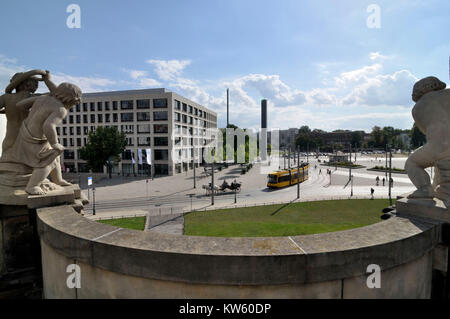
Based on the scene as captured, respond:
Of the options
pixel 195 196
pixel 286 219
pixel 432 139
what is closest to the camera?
pixel 432 139

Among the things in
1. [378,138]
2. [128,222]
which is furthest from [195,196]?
[378,138]

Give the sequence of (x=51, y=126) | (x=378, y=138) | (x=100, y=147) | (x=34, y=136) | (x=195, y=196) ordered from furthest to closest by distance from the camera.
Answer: (x=378, y=138) → (x=100, y=147) → (x=195, y=196) → (x=34, y=136) → (x=51, y=126)

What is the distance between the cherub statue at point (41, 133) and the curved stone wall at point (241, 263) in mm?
2796

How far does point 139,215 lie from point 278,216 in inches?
483

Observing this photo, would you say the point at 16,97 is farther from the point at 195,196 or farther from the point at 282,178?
the point at 282,178

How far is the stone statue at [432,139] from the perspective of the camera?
14.6 ft

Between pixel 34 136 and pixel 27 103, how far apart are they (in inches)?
35.2

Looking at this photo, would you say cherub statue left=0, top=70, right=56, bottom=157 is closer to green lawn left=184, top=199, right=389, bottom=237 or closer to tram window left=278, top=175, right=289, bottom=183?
green lawn left=184, top=199, right=389, bottom=237

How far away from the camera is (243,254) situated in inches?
107

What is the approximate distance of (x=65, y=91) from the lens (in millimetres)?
5574

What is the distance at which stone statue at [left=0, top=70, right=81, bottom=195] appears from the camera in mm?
5438

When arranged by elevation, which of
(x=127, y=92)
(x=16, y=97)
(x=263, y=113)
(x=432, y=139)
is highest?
(x=263, y=113)

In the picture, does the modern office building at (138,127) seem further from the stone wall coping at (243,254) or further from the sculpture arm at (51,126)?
the stone wall coping at (243,254)
